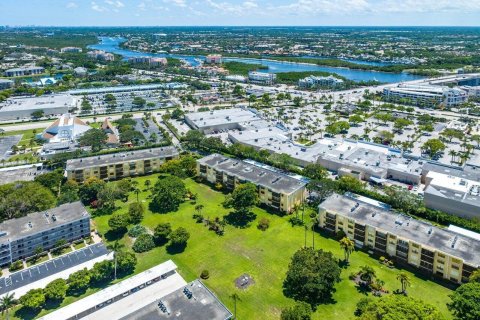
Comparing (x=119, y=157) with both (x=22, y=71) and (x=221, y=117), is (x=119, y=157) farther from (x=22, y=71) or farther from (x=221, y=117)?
(x=22, y=71)

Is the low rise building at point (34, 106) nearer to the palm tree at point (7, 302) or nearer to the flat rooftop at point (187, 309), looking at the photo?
the palm tree at point (7, 302)

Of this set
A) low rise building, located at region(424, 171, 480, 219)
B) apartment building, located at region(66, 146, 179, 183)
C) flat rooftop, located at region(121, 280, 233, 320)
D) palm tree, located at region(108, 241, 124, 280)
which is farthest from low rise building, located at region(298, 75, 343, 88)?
flat rooftop, located at region(121, 280, 233, 320)

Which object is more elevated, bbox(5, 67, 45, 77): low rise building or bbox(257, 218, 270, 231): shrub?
bbox(5, 67, 45, 77): low rise building

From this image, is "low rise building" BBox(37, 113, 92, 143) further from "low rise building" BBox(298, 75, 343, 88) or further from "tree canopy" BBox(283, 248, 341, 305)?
"low rise building" BBox(298, 75, 343, 88)

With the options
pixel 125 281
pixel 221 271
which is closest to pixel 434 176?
pixel 221 271

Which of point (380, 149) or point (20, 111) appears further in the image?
point (20, 111)

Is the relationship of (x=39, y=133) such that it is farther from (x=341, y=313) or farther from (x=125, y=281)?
(x=341, y=313)

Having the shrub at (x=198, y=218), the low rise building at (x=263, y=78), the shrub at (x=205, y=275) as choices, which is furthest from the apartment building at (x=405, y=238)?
the low rise building at (x=263, y=78)
